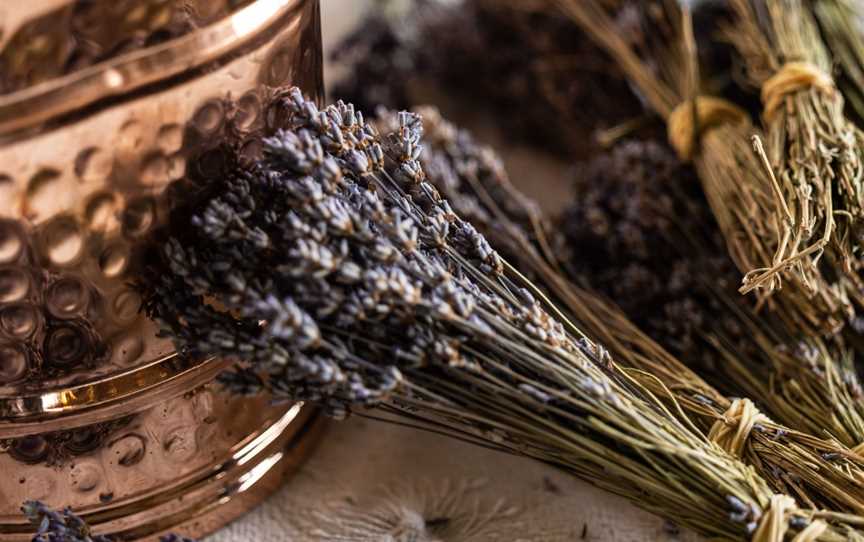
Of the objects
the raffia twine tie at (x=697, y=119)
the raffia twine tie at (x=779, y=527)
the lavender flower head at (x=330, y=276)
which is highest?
the raffia twine tie at (x=697, y=119)

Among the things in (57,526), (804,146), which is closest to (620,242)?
(804,146)

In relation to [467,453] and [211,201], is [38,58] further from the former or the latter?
[467,453]

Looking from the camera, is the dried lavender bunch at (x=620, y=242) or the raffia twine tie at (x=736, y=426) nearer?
the raffia twine tie at (x=736, y=426)

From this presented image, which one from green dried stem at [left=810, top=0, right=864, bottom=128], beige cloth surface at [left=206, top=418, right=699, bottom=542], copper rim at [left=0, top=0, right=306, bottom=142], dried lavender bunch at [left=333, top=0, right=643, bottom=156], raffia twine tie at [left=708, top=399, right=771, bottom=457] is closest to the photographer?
copper rim at [left=0, top=0, right=306, bottom=142]

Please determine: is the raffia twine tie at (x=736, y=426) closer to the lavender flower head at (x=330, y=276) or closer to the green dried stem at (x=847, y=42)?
the lavender flower head at (x=330, y=276)

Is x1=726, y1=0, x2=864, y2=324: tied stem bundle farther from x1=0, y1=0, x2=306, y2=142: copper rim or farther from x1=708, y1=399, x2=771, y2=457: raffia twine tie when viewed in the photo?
x1=0, y1=0, x2=306, y2=142: copper rim

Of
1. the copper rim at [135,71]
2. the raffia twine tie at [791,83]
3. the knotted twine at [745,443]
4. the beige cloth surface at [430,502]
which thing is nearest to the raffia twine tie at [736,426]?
the knotted twine at [745,443]

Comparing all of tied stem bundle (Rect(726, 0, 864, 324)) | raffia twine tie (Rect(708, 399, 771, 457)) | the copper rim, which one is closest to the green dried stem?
tied stem bundle (Rect(726, 0, 864, 324))
